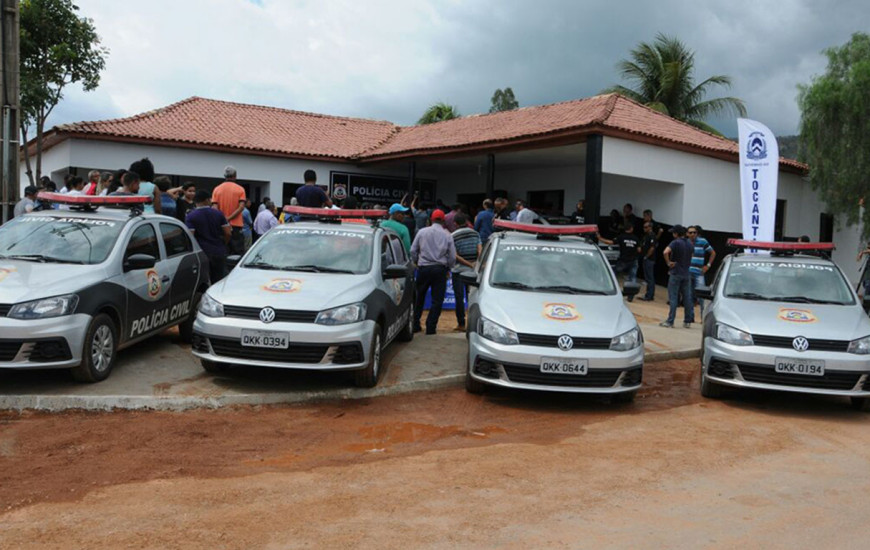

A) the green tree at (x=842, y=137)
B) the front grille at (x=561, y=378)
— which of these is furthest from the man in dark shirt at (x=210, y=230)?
the green tree at (x=842, y=137)

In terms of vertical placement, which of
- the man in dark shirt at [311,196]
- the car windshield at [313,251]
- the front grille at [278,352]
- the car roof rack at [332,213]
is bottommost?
the front grille at [278,352]

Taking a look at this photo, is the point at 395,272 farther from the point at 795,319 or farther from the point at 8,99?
the point at 8,99

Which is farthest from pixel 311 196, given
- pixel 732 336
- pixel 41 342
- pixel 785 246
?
pixel 785 246

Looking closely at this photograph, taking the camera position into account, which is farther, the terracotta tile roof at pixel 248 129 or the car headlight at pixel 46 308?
the terracotta tile roof at pixel 248 129

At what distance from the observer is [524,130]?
17750 mm

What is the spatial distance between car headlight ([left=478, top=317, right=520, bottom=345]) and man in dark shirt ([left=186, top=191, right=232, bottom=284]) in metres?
4.08

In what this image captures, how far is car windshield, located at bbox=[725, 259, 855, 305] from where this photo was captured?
26.9 feet

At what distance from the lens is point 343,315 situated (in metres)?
6.92

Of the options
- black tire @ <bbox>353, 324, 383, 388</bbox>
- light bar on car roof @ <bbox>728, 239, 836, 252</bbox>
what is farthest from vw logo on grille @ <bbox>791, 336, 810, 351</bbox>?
black tire @ <bbox>353, 324, 383, 388</bbox>

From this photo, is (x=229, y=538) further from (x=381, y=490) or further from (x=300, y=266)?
(x=300, y=266)

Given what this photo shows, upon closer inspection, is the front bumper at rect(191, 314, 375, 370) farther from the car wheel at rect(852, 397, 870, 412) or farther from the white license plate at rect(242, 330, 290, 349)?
the car wheel at rect(852, 397, 870, 412)

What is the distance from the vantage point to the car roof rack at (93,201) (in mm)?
7723

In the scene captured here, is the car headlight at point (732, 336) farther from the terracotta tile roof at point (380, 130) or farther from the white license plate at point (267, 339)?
the terracotta tile roof at point (380, 130)

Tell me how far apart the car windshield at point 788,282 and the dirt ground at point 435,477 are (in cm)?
147
